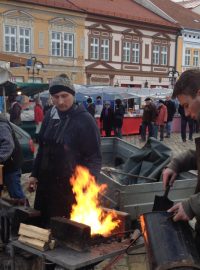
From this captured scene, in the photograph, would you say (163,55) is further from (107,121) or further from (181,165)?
(181,165)

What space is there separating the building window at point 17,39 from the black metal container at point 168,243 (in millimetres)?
29588

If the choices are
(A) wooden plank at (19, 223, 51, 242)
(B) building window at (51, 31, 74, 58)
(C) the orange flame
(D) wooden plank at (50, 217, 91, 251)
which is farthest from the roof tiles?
(D) wooden plank at (50, 217, 91, 251)

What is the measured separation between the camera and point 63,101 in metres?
3.64

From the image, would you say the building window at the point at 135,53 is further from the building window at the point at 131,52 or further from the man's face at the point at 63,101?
the man's face at the point at 63,101

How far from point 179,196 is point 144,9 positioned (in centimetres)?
3934

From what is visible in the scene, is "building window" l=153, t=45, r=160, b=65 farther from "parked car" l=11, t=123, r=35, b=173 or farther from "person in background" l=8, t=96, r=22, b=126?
"parked car" l=11, t=123, r=35, b=173

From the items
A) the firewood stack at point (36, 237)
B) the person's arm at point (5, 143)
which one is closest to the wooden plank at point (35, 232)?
the firewood stack at point (36, 237)

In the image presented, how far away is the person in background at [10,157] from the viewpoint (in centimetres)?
493

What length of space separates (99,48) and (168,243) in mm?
34292

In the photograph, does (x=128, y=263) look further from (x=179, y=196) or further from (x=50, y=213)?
(x=50, y=213)

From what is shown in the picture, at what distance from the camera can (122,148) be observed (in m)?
7.84

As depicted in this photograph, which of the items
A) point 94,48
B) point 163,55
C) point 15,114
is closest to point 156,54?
point 163,55

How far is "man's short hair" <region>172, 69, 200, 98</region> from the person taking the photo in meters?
2.47

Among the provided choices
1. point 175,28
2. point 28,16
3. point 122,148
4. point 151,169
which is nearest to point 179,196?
point 151,169
